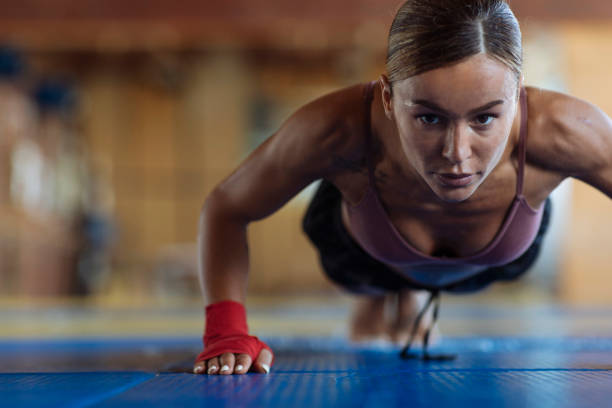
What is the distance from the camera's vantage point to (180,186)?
36.2 ft

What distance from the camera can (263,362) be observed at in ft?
5.06

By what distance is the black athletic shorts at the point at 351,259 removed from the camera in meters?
2.07

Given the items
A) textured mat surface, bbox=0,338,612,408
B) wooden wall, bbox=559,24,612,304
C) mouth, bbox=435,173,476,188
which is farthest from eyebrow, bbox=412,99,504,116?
wooden wall, bbox=559,24,612,304

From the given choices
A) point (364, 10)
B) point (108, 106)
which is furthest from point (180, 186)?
point (364, 10)

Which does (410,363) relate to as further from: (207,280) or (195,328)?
(195,328)

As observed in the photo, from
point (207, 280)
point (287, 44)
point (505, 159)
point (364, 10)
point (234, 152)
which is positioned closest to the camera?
point (505, 159)

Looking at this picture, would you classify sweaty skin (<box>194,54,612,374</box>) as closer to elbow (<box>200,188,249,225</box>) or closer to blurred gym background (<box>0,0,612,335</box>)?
elbow (<box>200,188,249,225</box>)

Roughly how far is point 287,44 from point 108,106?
10.9ft

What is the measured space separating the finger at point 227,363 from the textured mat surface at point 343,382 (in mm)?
57

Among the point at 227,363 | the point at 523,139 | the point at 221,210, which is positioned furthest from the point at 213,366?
the point at 523,139

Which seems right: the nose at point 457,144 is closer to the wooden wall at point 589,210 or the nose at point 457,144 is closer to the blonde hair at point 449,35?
the blonde hair at point 449,35

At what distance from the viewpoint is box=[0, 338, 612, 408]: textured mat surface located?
1126 millimetres

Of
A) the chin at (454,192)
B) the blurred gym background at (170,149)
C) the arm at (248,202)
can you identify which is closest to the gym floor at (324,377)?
the arm at (248,202)

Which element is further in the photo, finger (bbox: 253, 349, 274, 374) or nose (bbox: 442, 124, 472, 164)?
finger (bbox: 253, 349, 274, 374)
